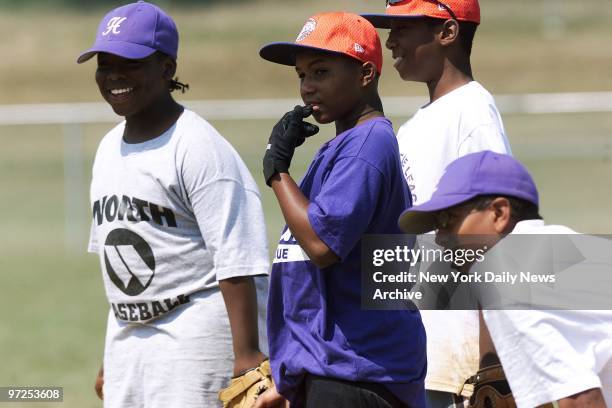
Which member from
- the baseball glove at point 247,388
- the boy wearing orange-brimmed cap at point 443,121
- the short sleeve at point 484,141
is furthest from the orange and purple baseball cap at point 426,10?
the baseball glove at point 247,388

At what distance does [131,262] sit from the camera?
4.04 meters

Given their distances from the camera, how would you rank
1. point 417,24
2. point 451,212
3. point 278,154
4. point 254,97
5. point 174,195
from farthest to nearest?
point 254,97 → point 417,24 → point 174,195 → point 278,154 → point 451,212

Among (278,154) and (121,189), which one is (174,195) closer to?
(121,189)

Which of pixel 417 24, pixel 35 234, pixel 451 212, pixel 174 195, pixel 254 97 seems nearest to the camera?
pixel 451 212

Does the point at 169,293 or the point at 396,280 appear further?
the point at 169,293

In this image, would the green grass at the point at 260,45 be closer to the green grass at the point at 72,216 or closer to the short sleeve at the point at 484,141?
the green grass at the point at 72,216

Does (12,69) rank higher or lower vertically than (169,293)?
higher

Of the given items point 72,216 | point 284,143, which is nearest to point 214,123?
point 72,216

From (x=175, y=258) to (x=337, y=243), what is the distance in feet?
2.56

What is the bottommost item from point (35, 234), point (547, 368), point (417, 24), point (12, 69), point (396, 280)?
point (547, 368)

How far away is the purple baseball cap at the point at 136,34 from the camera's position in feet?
13.6

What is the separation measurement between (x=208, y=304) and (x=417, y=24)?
1.40 metres

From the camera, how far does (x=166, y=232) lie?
4039mm

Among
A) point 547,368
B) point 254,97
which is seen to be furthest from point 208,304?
point 254,97
